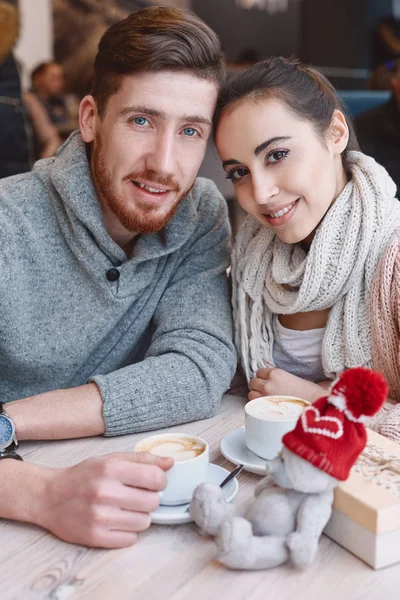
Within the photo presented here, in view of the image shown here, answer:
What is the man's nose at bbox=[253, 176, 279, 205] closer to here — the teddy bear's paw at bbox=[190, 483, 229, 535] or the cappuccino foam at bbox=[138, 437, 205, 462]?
the cappuccino foam at bbox=[138, 437, 205, 462]

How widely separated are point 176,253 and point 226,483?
2.39 ft

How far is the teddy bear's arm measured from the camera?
80 centimetres

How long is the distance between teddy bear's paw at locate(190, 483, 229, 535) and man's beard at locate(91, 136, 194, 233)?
77 cm

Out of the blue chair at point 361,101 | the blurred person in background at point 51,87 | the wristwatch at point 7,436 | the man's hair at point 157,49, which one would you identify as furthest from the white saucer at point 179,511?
the blurred person in background at point 51,87

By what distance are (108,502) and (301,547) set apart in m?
0.27

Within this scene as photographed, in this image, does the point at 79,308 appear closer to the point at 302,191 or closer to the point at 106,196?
the point at 106,196

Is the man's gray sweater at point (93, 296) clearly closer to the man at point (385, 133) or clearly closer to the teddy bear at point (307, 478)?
the teddy bear at point (307, 478)

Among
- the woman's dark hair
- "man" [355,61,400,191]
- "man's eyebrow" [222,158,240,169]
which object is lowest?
"man" [355,61,400,191]

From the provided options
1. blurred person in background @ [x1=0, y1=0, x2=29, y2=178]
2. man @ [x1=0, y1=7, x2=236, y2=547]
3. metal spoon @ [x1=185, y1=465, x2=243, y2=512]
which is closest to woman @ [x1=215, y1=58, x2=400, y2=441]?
man @ [x1=0, y1=7, x2=236, y2=547]

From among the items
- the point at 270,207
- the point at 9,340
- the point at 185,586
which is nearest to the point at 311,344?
the point at 270,207

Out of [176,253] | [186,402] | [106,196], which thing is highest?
[106,196]

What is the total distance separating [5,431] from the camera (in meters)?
1.17

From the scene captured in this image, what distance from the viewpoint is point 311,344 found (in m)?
1.49

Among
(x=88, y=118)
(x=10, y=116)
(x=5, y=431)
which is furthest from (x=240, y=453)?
(x=10, y=116)
